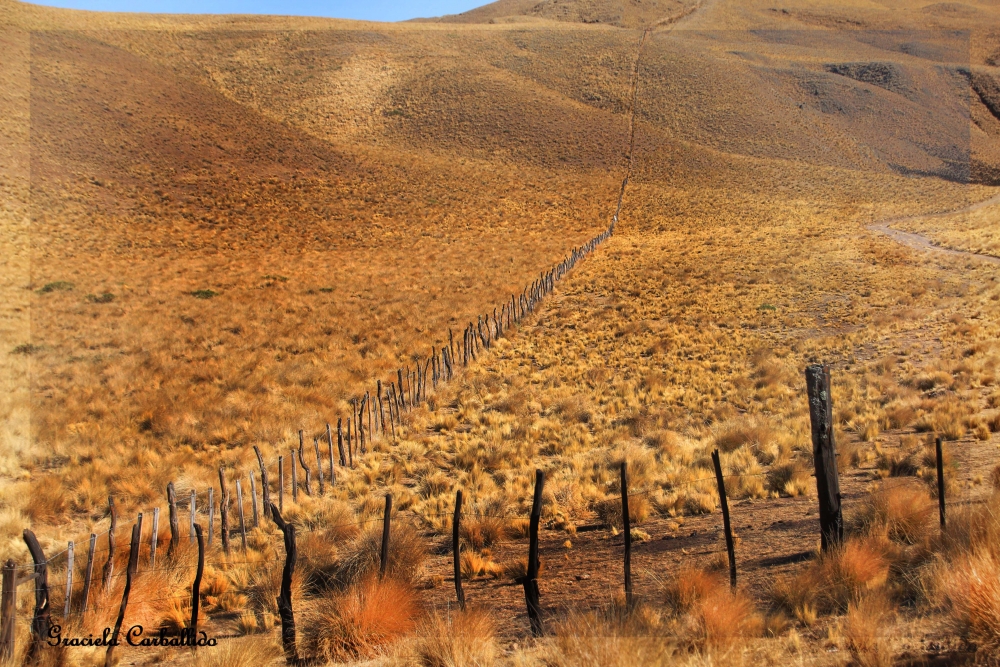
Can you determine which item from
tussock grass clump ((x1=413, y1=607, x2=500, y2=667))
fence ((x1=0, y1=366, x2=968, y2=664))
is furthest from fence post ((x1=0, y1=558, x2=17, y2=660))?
tussock grass clump ((x1=413, y1=607, x2=500, y2=667))

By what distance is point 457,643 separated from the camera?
524cm

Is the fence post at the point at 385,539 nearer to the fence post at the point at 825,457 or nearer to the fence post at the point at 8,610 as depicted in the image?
the fence post at the point at 8,610

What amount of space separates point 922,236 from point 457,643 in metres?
48.0

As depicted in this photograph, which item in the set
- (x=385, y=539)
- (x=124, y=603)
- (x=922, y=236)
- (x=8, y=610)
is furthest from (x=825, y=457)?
(x=922, y=236)

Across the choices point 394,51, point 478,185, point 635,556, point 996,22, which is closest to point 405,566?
point 635,556

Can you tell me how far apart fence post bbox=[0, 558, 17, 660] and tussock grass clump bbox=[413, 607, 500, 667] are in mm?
3386

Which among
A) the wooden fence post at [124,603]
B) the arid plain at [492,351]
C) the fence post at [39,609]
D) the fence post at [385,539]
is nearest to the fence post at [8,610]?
the arid plain at [492,351]

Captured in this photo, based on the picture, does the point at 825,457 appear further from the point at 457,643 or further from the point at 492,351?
the point at 492,351

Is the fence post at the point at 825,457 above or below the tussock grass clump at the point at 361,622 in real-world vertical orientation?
above

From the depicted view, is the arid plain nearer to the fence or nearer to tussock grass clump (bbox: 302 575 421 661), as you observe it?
tussock grass clump (bbox: 302 575 421 661)

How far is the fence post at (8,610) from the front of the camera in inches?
206
